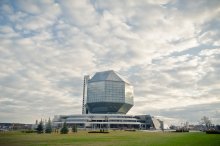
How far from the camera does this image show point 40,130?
9050 cm

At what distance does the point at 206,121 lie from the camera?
194 meters

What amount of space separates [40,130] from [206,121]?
14091 cm

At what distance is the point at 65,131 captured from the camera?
8775 cm

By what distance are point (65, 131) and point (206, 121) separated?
137 metres

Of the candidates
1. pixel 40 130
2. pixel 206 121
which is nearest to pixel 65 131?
pixel 40 130

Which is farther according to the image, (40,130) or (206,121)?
(206,121)

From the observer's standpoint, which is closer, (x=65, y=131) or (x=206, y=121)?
(x=65, y=131)

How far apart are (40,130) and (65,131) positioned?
9.42 metres

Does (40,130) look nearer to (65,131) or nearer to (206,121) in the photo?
(65,131)
